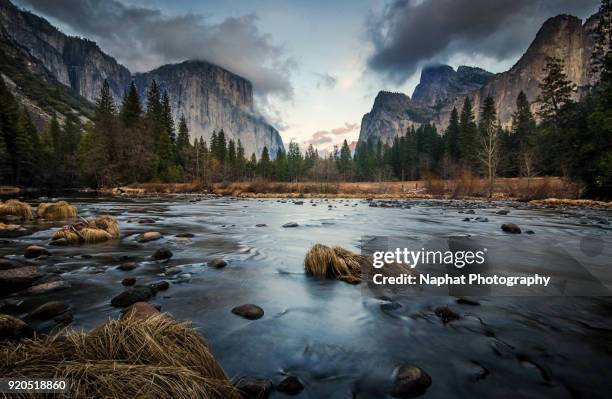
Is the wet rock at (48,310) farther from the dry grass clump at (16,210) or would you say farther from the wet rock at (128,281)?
the dry grass clump at (16,210)

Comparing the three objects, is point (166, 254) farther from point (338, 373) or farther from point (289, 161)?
point (289, 161)

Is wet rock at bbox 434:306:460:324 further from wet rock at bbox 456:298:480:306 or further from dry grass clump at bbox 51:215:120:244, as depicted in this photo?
dry grass clump at bbox 51:215:120:244

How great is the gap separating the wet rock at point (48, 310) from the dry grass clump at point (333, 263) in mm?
4588

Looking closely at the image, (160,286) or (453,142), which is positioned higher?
(453,142)


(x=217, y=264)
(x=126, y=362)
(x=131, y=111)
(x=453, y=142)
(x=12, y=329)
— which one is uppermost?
(x=131, y=111)

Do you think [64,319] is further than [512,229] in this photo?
No

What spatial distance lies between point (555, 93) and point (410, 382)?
42.6m

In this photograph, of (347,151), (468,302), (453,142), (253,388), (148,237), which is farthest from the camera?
(347,151)

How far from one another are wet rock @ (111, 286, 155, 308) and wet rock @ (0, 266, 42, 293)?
224cm

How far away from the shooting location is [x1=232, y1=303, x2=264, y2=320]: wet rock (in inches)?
183

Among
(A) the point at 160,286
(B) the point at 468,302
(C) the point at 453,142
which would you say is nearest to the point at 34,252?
(A) the point at 160,286

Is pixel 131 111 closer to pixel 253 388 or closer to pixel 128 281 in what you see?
pixel 128 281

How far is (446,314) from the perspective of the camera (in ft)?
15.1

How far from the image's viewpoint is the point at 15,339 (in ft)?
11.7
